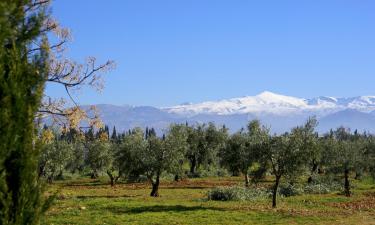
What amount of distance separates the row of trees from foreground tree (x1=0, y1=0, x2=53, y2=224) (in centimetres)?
110

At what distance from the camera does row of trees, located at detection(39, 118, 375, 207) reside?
41.4 meters

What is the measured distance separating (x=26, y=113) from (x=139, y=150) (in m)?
47.7

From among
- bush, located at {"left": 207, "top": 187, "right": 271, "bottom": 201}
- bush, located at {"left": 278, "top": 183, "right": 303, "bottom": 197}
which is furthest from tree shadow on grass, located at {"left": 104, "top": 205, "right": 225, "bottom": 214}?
bush, located at {"left": 278, "top": 183, "right": 303, "bottom": 197}

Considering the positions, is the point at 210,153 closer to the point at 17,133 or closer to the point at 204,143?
the point at 204,143

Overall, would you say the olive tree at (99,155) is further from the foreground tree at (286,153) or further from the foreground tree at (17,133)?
the foreground tree at (17,133)

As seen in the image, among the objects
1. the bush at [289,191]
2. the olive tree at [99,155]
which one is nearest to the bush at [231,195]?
the bush at [289,191]

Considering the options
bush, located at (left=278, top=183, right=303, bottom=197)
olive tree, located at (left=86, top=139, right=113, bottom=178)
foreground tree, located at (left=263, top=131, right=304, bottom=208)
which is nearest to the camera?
foreground tree, located at (left=263, top=131, right=304, bottom=208)

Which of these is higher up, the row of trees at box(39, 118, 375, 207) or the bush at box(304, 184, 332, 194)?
the row of trees at box(39, 118, 375, 207)

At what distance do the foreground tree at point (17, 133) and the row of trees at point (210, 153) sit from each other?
3.62 ft

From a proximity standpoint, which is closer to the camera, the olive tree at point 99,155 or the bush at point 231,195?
the bush at point 231,195

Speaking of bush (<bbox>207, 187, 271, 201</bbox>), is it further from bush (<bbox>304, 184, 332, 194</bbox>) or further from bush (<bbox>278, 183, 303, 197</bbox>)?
bush (<bbox>304, 184, 332, 194</bbox>)

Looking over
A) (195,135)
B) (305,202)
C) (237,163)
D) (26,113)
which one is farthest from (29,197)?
(195,135)

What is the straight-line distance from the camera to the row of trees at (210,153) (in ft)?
136

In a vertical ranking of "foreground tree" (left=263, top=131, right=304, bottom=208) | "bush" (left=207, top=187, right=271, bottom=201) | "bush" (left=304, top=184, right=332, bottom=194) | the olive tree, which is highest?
"foreground tree" (left=263, top=131, right=304, bottom=208)
